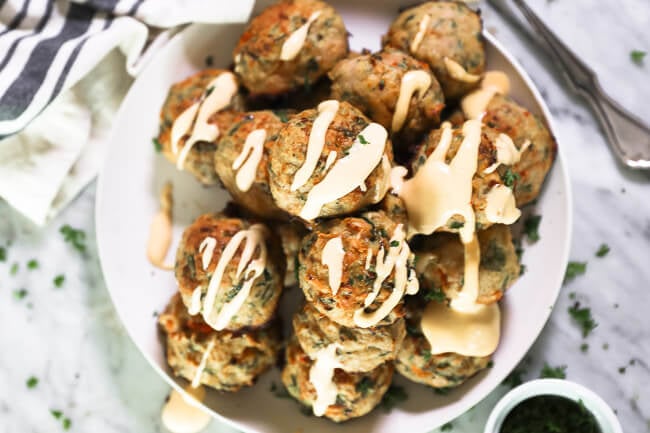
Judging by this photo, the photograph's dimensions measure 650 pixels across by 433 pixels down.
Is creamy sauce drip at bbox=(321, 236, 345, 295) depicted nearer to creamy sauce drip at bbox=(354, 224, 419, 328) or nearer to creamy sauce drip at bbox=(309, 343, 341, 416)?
creamy sauce drip at bbox=(354, 224, 419, 328)

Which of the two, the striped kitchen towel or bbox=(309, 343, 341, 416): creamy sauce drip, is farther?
the striped kitchen towel

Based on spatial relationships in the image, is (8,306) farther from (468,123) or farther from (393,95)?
(468,123)

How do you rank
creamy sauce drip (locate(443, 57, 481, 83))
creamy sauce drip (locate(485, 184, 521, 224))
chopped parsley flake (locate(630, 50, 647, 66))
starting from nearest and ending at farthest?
creamy sauce drip (locate(485, 184, 521, 224))
creamy sauce drip (locate(443, 57, 481, 83))
chopped parsley flake (locate(630, 50, 647, 66))

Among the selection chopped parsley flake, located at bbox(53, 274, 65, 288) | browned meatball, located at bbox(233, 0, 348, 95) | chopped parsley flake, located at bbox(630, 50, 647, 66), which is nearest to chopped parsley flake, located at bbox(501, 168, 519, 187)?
browned meatball, located at bbox(233, 0, 348, 95)

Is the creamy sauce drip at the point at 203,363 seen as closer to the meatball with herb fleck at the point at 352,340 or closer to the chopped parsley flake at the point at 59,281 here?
the meatball with herb fleck at the point at 352,340

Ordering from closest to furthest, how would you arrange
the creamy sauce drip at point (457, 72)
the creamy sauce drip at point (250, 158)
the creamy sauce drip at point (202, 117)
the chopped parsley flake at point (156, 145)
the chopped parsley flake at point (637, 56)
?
the creamy sauce drip at point (250, 158) < the creamy sauce drip at point (457, 72) < the creamy sauce drip at point (202, 117) < the chopped parsley flake at point (156, 145) < the chopped parsley flake at point (637, 56)

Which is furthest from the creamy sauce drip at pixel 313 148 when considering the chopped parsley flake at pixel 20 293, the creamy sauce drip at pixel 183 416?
the chopped parsley flake at pixel 20 293
